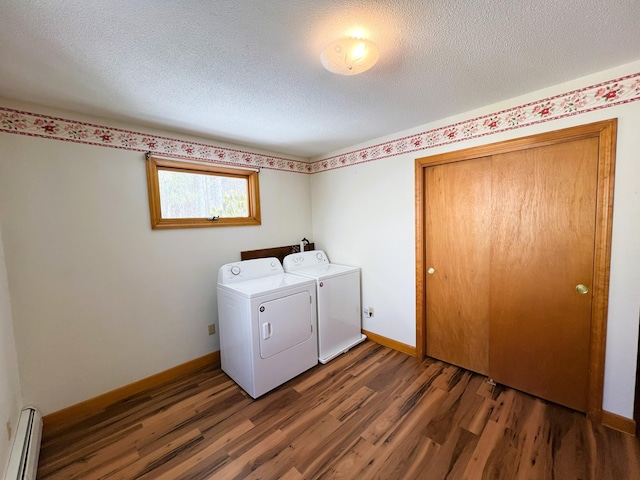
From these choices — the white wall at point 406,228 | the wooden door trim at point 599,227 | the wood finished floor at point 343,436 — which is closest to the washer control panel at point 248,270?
the white wall at point 406,228

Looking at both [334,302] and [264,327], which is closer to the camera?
[264,327]

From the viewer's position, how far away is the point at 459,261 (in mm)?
2355

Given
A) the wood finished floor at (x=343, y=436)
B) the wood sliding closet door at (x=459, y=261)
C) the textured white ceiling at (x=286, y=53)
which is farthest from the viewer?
the wood sliding closet door at (x=459, y=261)

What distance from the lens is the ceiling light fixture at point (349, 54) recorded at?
1201mm

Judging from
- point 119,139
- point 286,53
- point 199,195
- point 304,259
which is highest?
point 286,53

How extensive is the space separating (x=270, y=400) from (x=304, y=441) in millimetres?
503

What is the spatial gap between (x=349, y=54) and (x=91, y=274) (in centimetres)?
231

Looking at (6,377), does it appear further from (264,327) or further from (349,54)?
(349,54)

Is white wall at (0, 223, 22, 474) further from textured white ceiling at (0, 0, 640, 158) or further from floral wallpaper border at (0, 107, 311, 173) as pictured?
textured white ceiling at (0, 0, 640, 158)

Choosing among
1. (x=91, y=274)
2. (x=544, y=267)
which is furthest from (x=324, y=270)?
(x=91, y=274)

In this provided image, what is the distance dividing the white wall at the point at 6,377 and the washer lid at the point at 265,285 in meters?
1.30

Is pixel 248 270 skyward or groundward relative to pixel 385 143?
groundward

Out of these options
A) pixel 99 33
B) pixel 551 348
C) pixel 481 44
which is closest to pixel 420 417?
pixel 551 348

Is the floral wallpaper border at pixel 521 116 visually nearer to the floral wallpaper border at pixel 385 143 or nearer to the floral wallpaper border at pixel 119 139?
the floral wallpaper border at pixel 385 143
